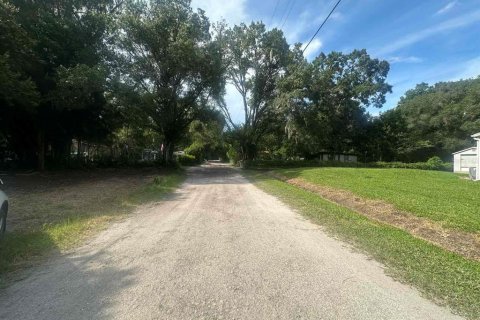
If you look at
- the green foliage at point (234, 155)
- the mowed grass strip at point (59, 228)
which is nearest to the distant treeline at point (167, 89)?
the green foliage at point (234, 155)

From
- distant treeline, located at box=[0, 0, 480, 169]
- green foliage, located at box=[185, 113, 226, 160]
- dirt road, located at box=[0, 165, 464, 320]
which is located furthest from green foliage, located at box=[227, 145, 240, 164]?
dirt road, located at box=[0, 165, 464, 320]

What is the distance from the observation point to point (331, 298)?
3.84m

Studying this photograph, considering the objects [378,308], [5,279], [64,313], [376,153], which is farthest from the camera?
[376,153]

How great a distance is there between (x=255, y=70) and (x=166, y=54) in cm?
1367

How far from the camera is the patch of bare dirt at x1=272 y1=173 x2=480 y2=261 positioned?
6506 millimetres

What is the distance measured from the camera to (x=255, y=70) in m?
38.3

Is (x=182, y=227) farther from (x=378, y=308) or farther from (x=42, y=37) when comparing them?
(x=42, y=37)

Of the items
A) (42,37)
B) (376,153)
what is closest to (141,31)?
(42,37)

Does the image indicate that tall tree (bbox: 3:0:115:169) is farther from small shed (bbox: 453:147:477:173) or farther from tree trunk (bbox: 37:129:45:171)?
small shed (bbox: 453:147:477:173)

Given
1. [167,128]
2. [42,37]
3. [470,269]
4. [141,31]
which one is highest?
[141,31]

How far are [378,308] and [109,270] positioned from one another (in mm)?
3630

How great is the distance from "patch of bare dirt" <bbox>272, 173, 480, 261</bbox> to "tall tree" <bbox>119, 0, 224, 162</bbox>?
1853 centimetres

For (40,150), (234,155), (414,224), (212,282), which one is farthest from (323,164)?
(212,282)

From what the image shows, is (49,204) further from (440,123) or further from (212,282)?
(440,123)
